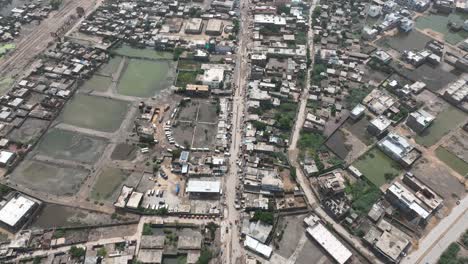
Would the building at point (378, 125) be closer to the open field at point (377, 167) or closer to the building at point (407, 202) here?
the open field at point (377, 167)

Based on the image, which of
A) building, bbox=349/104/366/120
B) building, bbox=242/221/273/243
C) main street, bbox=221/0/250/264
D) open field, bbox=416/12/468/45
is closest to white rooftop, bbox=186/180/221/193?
main street, bbox=221/0/250/264

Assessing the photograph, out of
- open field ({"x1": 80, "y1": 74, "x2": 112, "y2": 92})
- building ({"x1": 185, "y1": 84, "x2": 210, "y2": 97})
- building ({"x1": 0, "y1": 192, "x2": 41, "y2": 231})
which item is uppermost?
Result: building ({"x1": 185, "y1": 84, "x2": 210, "y2": 97})

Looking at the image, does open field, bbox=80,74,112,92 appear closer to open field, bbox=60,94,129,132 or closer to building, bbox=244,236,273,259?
open field, bbox=60,94,129,132

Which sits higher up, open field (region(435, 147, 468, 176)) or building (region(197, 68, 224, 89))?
open field (region(435, 147, 468, 176))

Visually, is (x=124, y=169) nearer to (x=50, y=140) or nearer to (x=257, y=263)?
(x=50, y=140)

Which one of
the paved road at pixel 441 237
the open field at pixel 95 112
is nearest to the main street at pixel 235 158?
the open field at pixel 95 112
